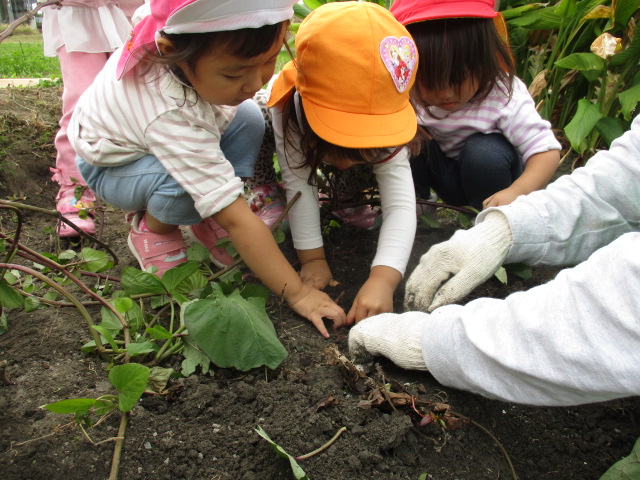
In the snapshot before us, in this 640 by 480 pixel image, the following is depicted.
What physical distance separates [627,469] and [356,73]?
3.06 ft

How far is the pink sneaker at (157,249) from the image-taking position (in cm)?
162

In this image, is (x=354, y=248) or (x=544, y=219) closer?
(x=544, y=219)

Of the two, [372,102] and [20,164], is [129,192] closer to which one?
[372,102]

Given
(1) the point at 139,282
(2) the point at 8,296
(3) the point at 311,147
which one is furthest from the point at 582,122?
(2) the point at 8,296

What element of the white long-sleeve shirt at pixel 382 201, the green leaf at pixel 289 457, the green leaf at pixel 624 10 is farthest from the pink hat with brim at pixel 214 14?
the green leaf at pixel 624 10

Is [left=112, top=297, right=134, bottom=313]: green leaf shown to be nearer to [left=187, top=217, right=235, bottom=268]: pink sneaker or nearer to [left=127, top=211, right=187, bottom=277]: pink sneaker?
[left=127, top=211, right=187, bottom=277]: pink sneaker

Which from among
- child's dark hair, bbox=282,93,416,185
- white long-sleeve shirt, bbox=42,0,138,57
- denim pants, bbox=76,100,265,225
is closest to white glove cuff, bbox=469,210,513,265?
child's dark hair, bbox=282,93,416,185

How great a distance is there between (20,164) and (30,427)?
1497 mm

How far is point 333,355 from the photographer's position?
1.17m

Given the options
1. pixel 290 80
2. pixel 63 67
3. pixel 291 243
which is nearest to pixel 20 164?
pixel 63 67

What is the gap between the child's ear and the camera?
116 cm

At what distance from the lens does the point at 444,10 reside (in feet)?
5.12

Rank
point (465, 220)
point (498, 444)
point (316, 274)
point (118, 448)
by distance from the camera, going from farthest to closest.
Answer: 1. point (465, 220)
2. point (316, 274)
3. point (498, 444)
4. point (118, 448)

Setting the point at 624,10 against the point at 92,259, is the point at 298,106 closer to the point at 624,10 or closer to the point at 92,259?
the point at 92,259
